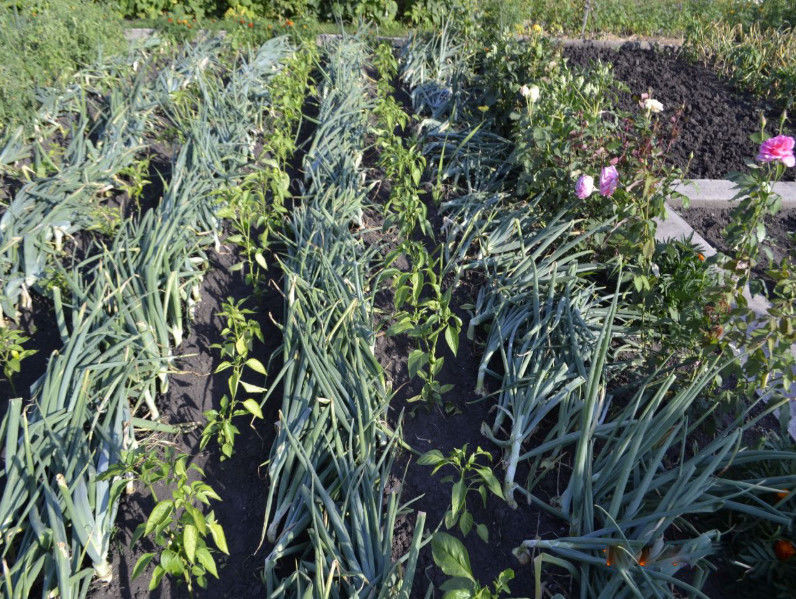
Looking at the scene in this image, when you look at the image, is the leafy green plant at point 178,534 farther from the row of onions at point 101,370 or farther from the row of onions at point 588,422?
the row of onions at point 588,422

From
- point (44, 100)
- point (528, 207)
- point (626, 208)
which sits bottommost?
point (528, 207)

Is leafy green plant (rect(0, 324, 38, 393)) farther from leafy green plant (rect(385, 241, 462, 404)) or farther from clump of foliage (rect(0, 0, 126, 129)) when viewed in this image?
clump of foliage (rect(0, 0, 126, 129))

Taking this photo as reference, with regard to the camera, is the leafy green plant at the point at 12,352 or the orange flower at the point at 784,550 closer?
the orange flower at the point at 784,550

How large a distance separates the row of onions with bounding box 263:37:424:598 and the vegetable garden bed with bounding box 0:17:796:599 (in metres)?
0.01

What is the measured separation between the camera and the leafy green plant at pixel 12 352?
217cm

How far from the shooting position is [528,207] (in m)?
3.13

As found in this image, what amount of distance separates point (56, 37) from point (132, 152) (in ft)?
5.32

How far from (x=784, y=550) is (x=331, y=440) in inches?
51.3

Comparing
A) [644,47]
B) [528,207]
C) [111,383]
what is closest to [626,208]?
[528,207]

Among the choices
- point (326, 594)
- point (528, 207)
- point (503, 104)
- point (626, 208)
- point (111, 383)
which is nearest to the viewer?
point (326, 594)

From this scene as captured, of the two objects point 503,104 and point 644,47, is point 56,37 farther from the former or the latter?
point 644,47

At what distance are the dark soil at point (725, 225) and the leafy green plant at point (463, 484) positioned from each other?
2.08 m

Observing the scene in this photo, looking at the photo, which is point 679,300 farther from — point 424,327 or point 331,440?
point 331,440

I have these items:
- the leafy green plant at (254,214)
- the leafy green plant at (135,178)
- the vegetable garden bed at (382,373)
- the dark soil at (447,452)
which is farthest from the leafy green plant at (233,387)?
the leafy green plant at (135,178)
